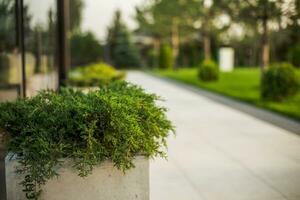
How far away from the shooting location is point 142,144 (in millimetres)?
3705

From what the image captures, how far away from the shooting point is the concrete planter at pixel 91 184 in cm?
357

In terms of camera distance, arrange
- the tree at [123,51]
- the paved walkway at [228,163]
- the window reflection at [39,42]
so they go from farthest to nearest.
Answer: the tree at [123,51], the window reflection at [39,42], the paved walkway at [228,163]

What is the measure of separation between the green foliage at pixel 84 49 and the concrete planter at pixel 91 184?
3918 centimetres

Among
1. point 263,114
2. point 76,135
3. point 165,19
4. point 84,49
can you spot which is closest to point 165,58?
point 165,19

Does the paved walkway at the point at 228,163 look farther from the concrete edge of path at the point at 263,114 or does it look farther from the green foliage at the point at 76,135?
the green foliage at the point at 76,135

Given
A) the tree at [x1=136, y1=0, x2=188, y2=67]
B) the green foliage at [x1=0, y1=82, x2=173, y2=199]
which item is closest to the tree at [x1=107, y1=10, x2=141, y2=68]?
the tree at [x1=136, y1=0, x2=188, y2=67]

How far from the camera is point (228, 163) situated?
593cm

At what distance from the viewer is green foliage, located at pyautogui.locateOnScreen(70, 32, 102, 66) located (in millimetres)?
42219

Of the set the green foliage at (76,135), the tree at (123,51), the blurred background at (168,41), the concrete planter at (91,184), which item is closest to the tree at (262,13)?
the blurred background at (168,41)

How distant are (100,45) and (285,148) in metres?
37.8

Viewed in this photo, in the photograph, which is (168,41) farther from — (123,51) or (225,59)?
(225,59)

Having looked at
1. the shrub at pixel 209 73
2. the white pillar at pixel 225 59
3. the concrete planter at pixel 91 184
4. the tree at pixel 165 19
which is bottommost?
the concrete planter at pixel 91 184

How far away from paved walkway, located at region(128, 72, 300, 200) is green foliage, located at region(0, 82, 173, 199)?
3.48ft

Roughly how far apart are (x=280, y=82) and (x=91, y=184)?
385 inches
